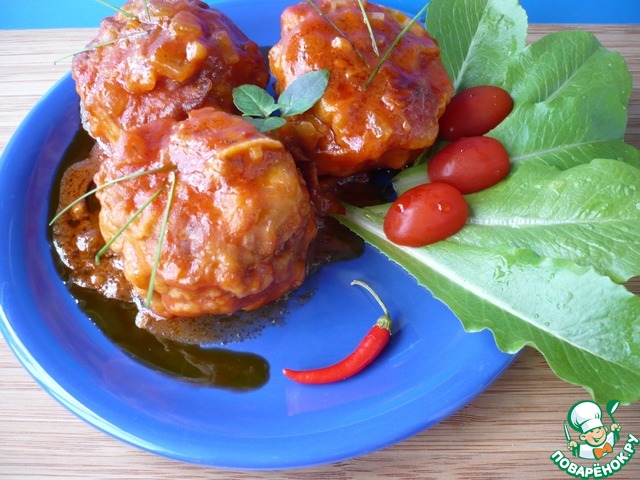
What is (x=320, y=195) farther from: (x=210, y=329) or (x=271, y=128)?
(x=210, y=329)

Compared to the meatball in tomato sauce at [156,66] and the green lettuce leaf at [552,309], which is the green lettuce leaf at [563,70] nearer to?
the green lettuce leaf at [552,309]

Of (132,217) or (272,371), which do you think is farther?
(272,371)

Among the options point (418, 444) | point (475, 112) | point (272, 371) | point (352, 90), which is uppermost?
point (352, 90)

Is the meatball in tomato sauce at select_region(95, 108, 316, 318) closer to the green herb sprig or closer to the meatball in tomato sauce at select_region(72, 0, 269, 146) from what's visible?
the green herb sprig

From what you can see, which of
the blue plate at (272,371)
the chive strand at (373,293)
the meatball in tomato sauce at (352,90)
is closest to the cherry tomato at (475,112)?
the meatball in tomato sauce at (352,90)

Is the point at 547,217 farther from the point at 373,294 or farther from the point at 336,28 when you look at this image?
the point at 336,28

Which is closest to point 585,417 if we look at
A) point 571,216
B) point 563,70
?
point 571,216

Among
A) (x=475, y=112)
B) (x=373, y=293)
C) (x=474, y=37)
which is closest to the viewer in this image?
(x=373, y=293)
